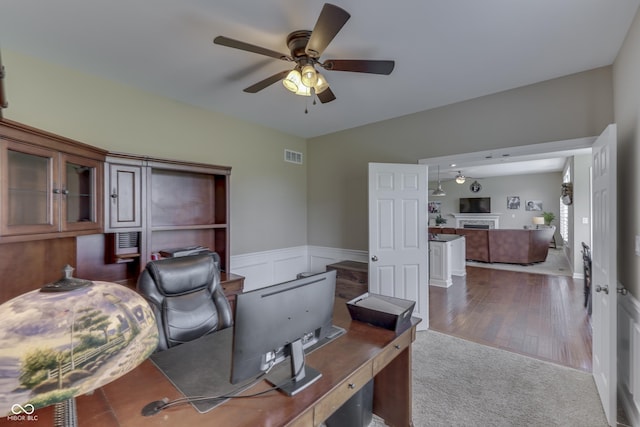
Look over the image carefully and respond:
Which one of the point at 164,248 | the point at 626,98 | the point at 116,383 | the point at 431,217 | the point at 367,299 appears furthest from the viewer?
the point at 431,217

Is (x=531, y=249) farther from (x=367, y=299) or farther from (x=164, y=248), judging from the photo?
(x=164, y=248)

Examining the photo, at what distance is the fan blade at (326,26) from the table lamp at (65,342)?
1514 millimetres

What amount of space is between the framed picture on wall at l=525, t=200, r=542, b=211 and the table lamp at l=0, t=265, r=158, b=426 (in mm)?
12119

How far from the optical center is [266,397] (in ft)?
3.56

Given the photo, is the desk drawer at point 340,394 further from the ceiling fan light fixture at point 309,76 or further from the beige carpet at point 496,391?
the ceiling fan light fixture at point 309,76

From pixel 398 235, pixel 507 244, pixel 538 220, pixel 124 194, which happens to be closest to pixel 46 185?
pixel 124 194

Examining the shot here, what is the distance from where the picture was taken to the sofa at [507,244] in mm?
6902

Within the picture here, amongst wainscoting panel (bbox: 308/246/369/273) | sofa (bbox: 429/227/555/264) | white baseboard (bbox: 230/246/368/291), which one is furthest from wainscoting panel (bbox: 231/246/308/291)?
sofa (bbox: 429/227/555/264)

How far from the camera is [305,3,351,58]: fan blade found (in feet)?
4.67

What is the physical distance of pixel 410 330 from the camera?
1.75 metres

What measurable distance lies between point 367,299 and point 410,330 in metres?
0.33

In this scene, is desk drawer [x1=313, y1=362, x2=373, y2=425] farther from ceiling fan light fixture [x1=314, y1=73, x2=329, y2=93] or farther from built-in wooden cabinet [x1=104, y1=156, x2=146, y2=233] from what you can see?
built-in wooden cabinet [x1=104, y1=156, x2=146, y2=233]

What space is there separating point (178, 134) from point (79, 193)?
1.30 metres

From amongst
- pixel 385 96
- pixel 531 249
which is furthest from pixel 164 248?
pixel 531 249
